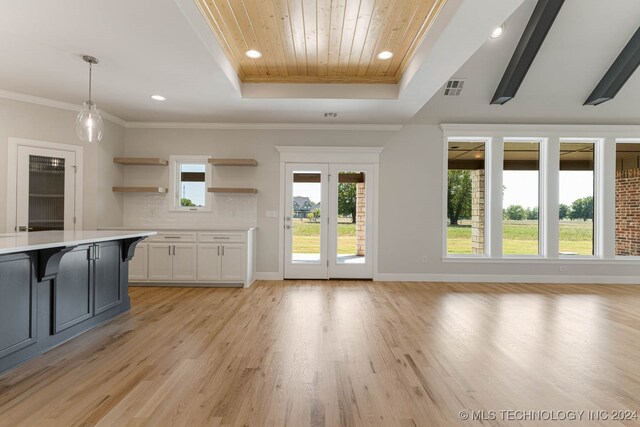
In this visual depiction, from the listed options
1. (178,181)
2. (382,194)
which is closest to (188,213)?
(178,181)

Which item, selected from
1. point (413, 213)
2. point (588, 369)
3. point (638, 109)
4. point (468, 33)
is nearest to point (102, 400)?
point (588, 369)

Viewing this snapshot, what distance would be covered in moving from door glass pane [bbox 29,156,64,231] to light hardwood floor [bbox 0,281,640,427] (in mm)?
2062

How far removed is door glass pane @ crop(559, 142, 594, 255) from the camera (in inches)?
224

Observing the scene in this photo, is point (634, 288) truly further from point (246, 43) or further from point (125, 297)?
point (125, 297)

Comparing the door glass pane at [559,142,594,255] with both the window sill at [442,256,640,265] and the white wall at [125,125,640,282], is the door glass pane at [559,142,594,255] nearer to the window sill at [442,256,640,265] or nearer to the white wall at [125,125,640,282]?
the window sill at [442,256,640,265]

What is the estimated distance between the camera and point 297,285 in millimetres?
5211

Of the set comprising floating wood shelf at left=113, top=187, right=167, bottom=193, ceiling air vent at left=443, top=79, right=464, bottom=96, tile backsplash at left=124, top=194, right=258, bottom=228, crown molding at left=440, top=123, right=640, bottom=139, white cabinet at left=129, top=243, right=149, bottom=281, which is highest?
ceiling air vent at left=443, top=79, right=464, bottom=96

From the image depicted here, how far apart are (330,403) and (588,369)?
201 cm

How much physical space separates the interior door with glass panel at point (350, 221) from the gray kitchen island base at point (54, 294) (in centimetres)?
310

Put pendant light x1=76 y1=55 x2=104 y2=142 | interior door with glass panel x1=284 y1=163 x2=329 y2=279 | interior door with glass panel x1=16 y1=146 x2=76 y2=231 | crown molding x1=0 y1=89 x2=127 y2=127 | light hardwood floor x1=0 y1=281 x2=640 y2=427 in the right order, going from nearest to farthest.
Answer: light hardwood floor x1=0 y1=281 x2=640 y2=427 < pendant light x1=76 y1=55 x2=104 y2=142 < crown molding x1=0 y1=89 x2=127 y2=127 < interior door with glass panel x1=16 y1=146 x2=76 y2=231 < interior door with glass panel x1=284 y1=163 x2=329 y2=279

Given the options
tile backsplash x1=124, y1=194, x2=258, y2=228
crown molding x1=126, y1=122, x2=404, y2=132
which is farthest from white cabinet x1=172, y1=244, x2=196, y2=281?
crown molding x1=126, y1=122, x2=404, y2=132

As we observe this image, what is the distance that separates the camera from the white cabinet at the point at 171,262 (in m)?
5.02

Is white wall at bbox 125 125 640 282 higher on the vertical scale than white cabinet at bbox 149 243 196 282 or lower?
higher

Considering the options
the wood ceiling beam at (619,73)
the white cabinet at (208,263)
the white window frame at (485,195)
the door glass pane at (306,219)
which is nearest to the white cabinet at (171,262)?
the white cabinet at (208,263)
